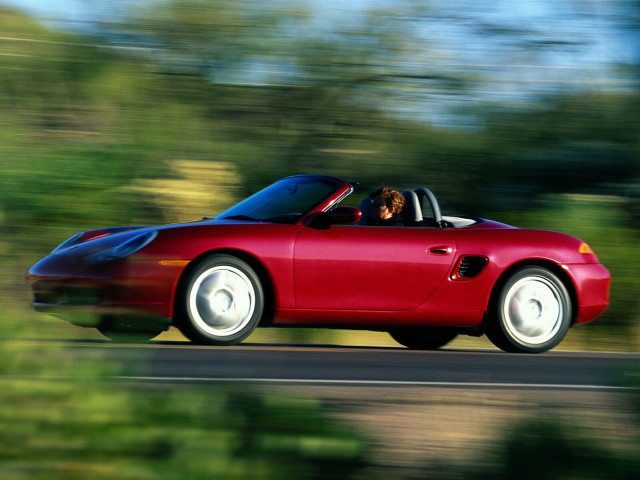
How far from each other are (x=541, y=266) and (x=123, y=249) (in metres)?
3.30

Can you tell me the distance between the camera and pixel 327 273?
7.54 m

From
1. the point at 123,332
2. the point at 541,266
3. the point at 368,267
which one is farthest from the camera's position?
the point at 541,266

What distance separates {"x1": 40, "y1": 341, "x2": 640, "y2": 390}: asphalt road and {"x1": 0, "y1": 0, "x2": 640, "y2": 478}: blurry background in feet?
18.1

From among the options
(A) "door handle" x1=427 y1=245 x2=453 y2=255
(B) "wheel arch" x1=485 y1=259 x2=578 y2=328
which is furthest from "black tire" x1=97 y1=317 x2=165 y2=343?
(B) "wheel arch" x1=485 y1=259 x2=578 y2=328

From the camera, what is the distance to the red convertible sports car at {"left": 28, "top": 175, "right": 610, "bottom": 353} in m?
7.25

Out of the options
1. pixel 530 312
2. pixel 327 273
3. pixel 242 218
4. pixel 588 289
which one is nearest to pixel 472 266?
pixel 530 312

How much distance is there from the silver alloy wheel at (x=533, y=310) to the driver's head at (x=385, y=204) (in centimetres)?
110

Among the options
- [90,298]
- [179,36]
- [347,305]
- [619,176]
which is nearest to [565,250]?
[347,305]

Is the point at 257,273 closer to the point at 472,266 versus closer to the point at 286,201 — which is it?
the point at 286,201

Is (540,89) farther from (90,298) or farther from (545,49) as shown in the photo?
(90,298)

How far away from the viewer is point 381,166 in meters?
14.3

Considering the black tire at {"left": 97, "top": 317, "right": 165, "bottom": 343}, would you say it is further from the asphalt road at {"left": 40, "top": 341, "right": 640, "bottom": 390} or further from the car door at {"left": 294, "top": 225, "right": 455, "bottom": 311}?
the car door at {"left": 294, "top": 225, "right": 455, "bottom": 311}

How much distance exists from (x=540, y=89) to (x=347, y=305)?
790 centimetres

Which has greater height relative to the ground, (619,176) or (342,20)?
(342,20)
